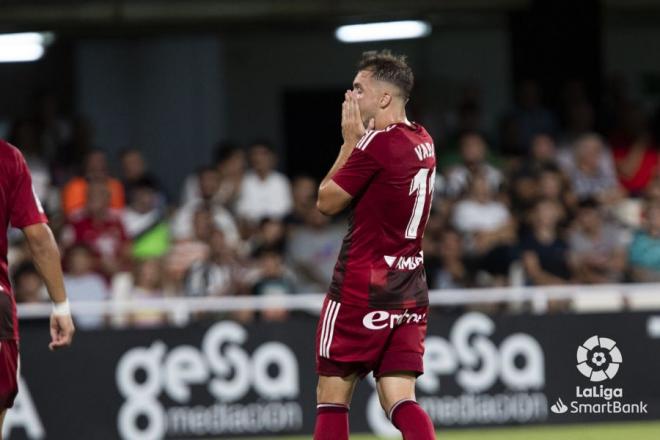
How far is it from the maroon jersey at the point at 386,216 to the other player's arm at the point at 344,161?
0.04 m

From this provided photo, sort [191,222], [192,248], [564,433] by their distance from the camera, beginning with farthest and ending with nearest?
[191,222] < [192,248] < [564,433]

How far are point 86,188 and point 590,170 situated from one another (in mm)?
4497

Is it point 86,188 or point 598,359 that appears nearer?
point 598,359

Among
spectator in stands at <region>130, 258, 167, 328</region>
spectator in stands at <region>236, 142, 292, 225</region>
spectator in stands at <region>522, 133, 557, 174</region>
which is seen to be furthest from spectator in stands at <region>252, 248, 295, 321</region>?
spectator in stands at <region>522, 133, 557, 174</region>

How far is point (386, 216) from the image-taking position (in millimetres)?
6594

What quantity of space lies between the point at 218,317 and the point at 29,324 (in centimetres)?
140

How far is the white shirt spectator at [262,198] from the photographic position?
1350 centimetres

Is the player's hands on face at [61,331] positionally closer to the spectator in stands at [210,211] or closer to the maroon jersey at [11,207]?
the maroon jersey at [11,207]

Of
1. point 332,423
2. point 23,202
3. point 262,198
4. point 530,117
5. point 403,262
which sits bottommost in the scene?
point 332,423

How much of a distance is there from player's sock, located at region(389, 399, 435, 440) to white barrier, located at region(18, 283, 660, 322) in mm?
4677

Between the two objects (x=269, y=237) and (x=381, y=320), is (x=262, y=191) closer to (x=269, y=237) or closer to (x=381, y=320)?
(x=269, y=237)

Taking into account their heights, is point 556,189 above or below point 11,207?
below

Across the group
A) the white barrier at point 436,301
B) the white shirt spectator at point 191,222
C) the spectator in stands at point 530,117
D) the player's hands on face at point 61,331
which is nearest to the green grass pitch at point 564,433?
the white barrier at point 436,301

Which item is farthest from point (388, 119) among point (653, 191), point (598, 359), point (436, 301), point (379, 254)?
point (653, 191)
